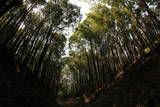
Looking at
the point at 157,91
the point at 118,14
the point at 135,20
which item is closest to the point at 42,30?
the point at 118,14

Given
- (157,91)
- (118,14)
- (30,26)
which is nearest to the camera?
(157,91)

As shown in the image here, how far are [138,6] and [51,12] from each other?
7.20 metres

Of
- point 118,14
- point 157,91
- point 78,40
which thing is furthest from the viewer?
point 78,40

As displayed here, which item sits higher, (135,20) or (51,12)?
Answer: (51,12)

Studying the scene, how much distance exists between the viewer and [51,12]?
1030 cm

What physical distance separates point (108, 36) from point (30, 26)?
7.71 metres

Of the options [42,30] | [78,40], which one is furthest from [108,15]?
[42,30]

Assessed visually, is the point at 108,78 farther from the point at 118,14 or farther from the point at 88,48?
the point at 118,14

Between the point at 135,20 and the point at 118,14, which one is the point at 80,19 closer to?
the point at 118,14

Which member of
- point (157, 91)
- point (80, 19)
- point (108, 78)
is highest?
point (80, 19)

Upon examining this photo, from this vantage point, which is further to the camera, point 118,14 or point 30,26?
point 30,26

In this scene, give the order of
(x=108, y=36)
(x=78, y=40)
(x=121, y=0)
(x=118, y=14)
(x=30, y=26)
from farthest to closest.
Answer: (x=78, y=40)
(x=108, y=36)
(x=30, y=26)
(x=118, y=14)
(x=121, y=0)

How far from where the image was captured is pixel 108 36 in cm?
1232

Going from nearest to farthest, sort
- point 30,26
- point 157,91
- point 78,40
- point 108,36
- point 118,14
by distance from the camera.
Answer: point 157,91
point 118,14
point 30,26
point 108,36
point 78,40
